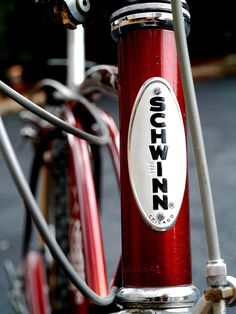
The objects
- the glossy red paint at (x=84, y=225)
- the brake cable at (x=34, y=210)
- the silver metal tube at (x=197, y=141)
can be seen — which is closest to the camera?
the silver metal tube at (x=197, y=141)

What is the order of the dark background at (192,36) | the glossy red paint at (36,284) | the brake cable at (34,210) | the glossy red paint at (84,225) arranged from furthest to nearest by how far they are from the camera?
the dark background at (192,36) < the glossy red paint at (36,284) < the glossy red paint at (84,225) < the brake cable at (34,210)

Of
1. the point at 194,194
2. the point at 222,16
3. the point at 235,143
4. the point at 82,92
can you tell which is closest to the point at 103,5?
the point at 82,92

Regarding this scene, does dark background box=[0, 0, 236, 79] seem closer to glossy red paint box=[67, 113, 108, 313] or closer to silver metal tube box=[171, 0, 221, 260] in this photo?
glossy red paint box=[67, 113, 108, 313]

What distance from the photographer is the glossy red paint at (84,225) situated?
0.67m

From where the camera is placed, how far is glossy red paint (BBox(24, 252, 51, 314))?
2.90 ft

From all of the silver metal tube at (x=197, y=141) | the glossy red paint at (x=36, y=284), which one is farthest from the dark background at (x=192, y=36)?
the silver metal tube at (x=197, y=141)

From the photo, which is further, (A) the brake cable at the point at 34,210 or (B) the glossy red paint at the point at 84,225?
(B) the glossy red paint at the point at 84,225

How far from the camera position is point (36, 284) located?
998mm

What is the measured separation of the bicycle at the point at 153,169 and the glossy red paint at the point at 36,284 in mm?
465

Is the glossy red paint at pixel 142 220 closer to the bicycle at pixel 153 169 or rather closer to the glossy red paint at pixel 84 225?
the bicycle at pixel 153 169

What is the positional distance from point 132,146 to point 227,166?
4.77ft

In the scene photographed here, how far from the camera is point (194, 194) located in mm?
1583

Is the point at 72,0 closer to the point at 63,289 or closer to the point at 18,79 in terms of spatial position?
the point at 63,289

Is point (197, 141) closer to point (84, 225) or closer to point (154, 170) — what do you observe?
point (154, 170)
